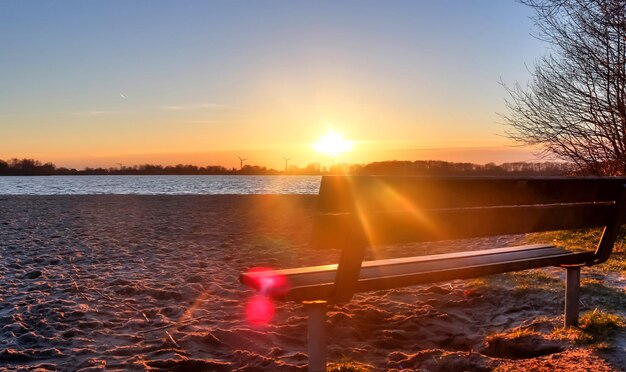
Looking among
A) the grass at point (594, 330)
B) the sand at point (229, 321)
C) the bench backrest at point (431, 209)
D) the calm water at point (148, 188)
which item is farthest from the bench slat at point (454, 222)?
the calm water at point (148, 188)

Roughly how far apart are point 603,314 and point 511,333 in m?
0.81

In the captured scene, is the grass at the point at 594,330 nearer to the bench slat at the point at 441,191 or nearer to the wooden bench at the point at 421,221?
the wooden bench at the point at 421,221

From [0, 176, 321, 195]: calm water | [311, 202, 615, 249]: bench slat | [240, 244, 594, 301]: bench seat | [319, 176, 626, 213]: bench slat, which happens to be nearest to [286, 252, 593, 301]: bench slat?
[240, 244, 594, 301]: bench seat

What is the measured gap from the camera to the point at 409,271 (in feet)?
10.9

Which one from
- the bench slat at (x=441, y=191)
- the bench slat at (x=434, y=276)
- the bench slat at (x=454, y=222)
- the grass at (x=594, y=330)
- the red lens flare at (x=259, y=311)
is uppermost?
the bench slat at (x=441, y=191)

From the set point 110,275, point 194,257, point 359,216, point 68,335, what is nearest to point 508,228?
point 359,216

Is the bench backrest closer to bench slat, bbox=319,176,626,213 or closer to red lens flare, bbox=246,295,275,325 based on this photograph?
bench slat, bbox=319,176,626,213

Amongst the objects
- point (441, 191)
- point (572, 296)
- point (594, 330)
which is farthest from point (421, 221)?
point (594, 330)

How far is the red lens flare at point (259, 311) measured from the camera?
4.96 m

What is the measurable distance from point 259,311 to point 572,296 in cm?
301

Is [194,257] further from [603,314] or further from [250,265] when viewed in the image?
[603,314]

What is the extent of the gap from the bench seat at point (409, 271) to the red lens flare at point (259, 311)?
1779 millimetres

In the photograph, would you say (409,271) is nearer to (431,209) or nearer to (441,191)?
(431,209)

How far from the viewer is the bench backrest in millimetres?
2754
